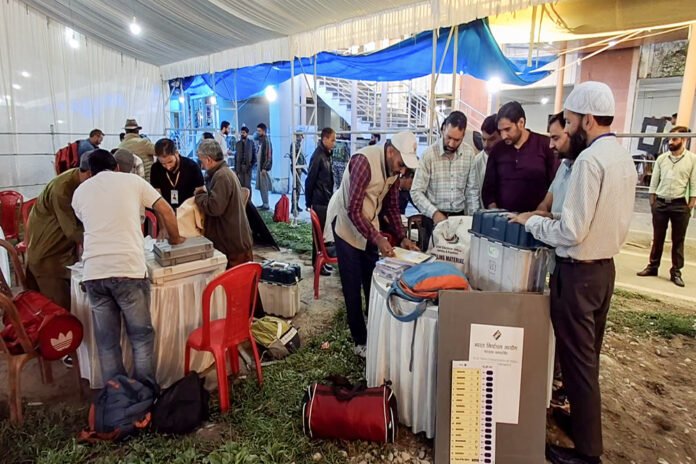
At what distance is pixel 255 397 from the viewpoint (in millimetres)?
2621

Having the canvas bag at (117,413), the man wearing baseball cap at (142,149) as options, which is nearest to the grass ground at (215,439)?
the canvas bag at (117,413)

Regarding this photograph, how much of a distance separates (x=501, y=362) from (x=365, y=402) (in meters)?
0.69

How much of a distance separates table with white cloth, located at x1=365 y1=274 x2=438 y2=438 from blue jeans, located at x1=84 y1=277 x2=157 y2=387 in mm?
1252

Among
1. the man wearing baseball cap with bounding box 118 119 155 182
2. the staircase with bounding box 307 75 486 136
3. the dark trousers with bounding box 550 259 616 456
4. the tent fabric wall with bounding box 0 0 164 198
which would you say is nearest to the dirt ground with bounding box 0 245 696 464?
the dark trousers with bounding box 550 259 616 456

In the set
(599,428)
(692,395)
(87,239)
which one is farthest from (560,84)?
(87,239)

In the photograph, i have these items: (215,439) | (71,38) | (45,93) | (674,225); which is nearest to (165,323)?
(215,439)

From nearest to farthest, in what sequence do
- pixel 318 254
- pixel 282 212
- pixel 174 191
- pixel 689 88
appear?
pixel 174 191
pixel 318 254
pixel 689 88
pixel 282 212

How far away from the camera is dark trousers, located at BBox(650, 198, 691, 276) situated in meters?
4.79

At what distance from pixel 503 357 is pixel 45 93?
9319 millimetres

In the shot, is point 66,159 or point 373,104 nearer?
point 66,159

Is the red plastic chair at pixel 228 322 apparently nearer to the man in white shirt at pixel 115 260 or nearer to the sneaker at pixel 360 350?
the man in white shirt at pixel 115 260

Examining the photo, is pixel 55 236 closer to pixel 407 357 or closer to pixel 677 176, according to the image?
pixel 407 357

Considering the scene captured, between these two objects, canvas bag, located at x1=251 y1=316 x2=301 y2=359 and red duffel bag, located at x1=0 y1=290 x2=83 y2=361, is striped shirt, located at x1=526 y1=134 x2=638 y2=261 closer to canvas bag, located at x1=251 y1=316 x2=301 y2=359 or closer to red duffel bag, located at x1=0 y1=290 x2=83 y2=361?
canvas bag, located at x1=251 y1=316 x2=301 y2=359

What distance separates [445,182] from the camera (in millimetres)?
3139
